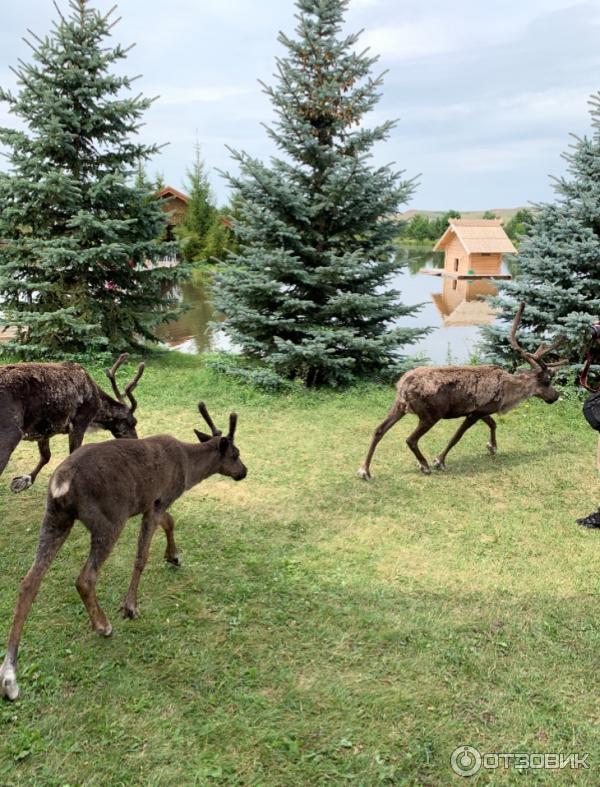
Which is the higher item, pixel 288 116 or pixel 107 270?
pixel 288 116

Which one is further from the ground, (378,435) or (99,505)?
(99,505)

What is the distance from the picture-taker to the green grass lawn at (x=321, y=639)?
3.02m

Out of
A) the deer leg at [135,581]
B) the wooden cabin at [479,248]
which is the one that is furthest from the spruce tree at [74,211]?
the wooden cabin at [479,248]

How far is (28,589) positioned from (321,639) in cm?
199

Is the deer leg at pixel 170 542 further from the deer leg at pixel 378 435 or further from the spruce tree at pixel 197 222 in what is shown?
the spruce tree at pixel 197 222

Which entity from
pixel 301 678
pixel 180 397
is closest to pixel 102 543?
pixel 301 678

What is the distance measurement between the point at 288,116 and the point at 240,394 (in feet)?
18.6

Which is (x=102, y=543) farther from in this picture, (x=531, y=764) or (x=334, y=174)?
(x=334, y=174)

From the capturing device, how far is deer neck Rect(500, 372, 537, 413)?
7672mm

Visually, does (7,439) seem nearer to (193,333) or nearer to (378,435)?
(378,435)

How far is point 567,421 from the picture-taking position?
948 centimetres

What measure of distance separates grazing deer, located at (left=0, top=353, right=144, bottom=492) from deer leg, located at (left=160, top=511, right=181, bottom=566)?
1.55 m

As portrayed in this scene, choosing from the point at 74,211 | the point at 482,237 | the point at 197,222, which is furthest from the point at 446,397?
the point at 197,222

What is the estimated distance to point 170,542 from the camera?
15.7 ft
